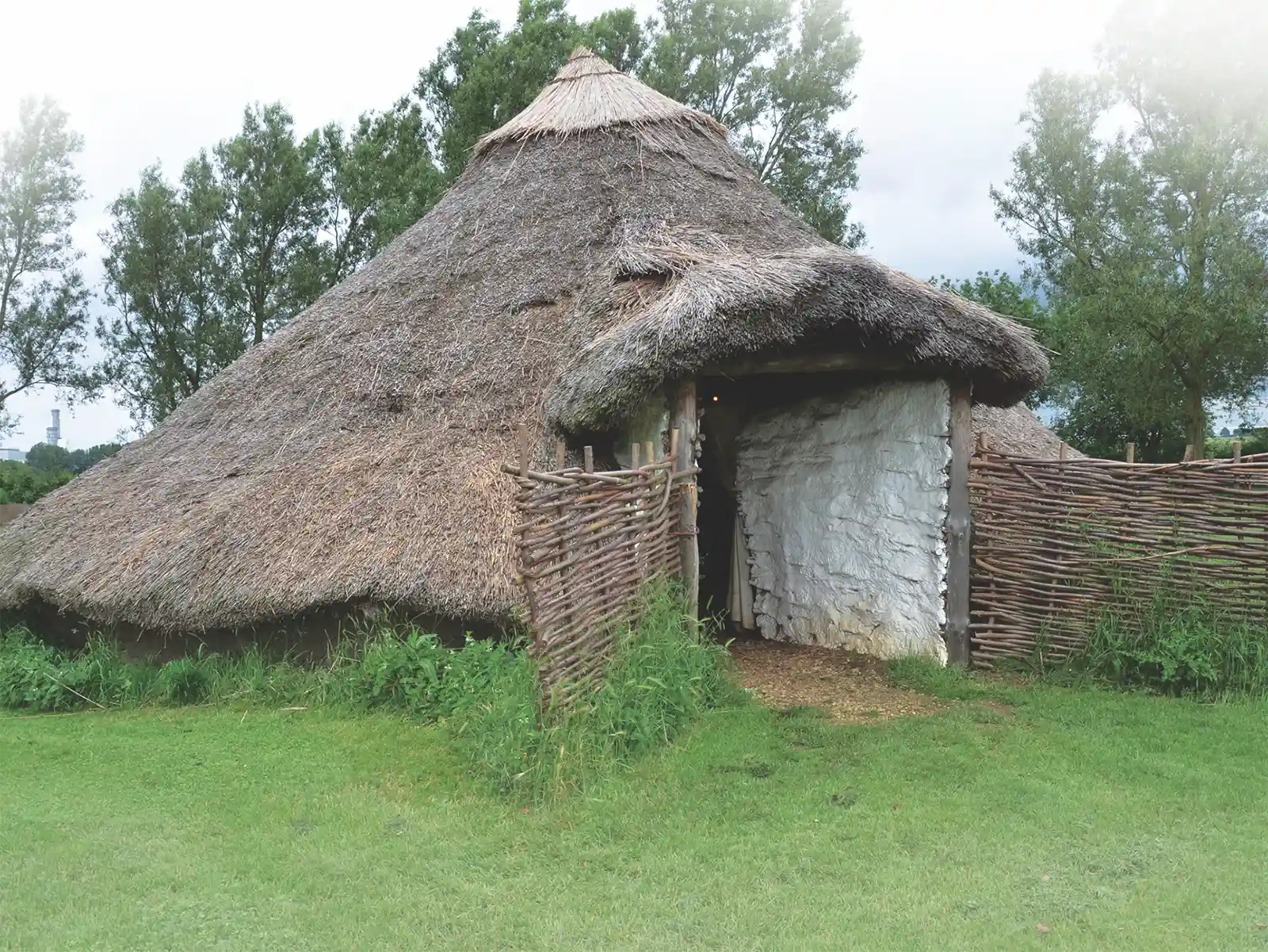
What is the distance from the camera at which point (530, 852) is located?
404 cm

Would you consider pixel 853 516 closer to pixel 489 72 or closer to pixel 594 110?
pixel 594 110

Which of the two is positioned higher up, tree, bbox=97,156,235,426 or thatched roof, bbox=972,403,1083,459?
tree, bbox=97,156,235,426

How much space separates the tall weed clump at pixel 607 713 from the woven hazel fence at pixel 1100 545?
205 centimetres

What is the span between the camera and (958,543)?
270 inches

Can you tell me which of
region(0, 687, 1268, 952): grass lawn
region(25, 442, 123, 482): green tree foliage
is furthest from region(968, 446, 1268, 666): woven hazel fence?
region(25, 442, 123, 482): green tree foliage

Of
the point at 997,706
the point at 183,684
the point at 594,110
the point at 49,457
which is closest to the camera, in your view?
the point at 997,706

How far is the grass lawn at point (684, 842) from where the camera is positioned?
3.46 m

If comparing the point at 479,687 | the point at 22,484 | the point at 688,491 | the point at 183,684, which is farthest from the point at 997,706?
the point at 22,484

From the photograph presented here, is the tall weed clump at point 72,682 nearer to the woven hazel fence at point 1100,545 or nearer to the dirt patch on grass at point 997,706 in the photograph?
the dirt patch on grass at point 997,706

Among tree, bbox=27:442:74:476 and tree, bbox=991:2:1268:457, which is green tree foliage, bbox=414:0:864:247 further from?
tree, bbox=27:442:74:476

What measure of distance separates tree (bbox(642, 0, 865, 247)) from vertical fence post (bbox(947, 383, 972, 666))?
13.8m

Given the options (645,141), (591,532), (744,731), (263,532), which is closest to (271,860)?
(591,532)

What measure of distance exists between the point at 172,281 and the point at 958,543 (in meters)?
18.5

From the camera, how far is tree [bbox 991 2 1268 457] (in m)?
17.8
